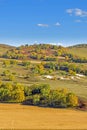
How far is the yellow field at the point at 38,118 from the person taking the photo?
7912cm

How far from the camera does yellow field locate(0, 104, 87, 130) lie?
260ft

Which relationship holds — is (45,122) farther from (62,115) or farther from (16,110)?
(16,110)

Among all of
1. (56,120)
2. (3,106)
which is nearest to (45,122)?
(56,120)

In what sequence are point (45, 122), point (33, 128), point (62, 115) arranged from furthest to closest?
point (62, 115) < point (45, 122) < point (33, 128)

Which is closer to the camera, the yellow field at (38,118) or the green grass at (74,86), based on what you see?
the yellow field at (38,118)

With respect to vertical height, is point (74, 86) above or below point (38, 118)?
above

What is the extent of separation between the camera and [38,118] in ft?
287

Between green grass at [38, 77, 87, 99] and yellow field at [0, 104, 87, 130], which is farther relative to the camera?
green grass at [38, 77, 87, 99]

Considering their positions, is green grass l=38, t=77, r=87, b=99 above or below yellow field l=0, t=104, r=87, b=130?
above

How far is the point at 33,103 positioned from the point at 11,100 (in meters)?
8.59

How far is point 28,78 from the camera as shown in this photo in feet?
578

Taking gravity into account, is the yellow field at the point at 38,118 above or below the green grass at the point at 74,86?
below

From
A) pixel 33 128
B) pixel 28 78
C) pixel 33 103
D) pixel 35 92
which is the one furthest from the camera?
pixel 28 78

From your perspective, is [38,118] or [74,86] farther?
[74,86]
